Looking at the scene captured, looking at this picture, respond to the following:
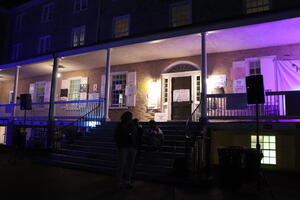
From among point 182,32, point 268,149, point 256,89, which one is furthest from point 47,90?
point 256,89

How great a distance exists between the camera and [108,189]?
6375mm

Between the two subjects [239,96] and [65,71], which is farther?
[65,71]

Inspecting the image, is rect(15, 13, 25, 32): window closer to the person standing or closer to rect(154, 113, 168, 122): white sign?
rect(154, 113, 168, 122): white sign

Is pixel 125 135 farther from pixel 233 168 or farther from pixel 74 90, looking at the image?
pixel 74 90

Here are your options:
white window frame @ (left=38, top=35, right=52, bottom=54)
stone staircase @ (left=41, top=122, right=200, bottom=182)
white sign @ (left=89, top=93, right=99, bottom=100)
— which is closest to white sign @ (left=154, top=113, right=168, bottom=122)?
stone staircase @ (left=41, top=122, right=200, bottom=182)

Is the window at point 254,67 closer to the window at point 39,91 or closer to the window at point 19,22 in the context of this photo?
the window at point 39,91

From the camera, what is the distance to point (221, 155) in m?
6.94

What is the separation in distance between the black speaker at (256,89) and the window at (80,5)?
49.4 ft

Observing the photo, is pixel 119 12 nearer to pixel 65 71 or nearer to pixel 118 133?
pixel 65 71

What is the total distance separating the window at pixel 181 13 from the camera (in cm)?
1440

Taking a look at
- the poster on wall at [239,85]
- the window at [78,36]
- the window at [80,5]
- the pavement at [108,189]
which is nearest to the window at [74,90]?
the window at [78,36]

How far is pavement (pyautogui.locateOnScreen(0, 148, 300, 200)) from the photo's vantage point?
5.76 m

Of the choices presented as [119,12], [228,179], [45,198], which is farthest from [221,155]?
[119,12]

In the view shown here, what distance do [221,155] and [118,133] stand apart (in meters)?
2.77
